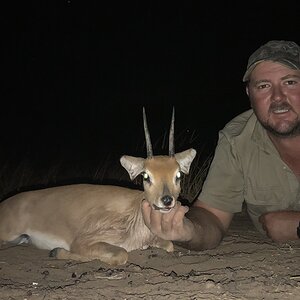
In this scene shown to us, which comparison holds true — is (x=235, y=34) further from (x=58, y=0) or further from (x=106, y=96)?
(x=106, y=96)

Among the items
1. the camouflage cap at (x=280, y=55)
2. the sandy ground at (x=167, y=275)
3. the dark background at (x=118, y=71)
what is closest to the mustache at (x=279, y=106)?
the camouflage cap at (x=280, y=55)

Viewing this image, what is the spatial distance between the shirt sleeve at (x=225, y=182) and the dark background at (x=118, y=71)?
6.34 m

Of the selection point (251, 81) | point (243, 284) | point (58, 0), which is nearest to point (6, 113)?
point (251, 81)

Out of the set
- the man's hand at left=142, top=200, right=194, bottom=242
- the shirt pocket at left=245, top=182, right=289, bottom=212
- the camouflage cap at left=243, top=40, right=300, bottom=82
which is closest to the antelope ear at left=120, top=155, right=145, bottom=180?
the man's hand at left=142, top=200, right=194, bottom=242

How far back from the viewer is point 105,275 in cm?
402

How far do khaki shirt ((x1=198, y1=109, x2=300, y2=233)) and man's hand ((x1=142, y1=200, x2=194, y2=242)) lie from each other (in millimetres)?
997

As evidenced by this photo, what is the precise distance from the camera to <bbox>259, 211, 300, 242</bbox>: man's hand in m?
5.03

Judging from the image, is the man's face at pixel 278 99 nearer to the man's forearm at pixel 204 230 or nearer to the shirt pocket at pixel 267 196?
the shirt pocket at pixel 267 196

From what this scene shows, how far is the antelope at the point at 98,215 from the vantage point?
15.0 feet

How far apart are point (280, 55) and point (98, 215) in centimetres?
256

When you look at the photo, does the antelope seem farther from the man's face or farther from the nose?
the nose

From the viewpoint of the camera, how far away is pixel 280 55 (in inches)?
201

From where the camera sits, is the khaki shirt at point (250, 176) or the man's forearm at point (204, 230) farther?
the khaki shirt at point (250, 176)

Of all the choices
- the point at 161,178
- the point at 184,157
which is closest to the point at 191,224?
the point at 161,178
